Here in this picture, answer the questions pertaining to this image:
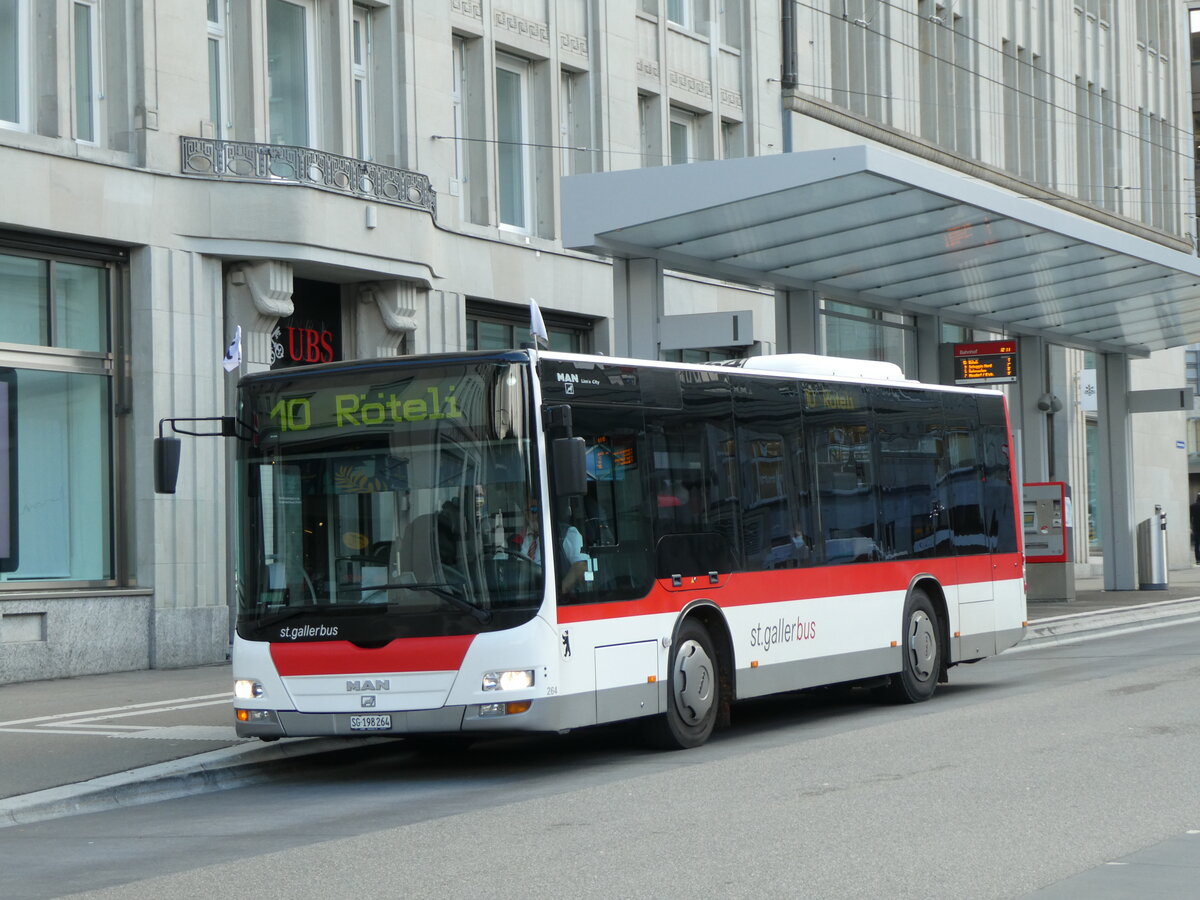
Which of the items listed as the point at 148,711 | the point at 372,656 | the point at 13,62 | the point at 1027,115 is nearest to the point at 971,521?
the point at 372,656

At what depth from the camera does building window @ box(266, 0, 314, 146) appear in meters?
21.8

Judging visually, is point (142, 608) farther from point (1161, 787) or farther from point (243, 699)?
point (1161, 787)

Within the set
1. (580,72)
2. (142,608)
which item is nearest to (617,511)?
(142,608)

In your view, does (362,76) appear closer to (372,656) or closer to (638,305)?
(638,305)

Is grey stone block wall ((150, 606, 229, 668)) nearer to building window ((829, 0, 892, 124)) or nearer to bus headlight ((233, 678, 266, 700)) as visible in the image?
bus headlight ((233, 678, 266, 700))

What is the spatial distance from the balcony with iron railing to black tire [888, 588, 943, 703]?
29.1 feet

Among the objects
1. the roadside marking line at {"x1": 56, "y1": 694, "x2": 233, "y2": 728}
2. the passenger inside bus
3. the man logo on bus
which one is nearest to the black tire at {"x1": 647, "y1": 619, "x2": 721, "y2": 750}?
the passenger inside bus

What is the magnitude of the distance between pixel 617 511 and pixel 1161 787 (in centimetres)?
380

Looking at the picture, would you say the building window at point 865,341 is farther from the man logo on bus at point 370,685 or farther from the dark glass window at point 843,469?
the man logo on bus at point 370,685

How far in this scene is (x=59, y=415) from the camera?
1911 centimetres

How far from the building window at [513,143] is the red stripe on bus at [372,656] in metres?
15.0

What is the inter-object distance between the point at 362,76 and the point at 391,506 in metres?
12.9

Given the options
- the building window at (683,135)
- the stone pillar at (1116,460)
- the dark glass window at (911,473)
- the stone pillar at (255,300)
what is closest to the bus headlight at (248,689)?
the dark glass window at (911,473)

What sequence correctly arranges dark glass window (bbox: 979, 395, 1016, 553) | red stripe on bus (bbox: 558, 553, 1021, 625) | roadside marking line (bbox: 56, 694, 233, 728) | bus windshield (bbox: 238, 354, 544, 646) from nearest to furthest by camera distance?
bus windshield (bbox: 238, 354, 544, 646) < red stripe on bus (bbox: 558, 553, 1021, 625) < roadside marking line (bbox: 56, 694, 233, 728) < dark glass window (bbox: 979, 395, 1016, 553)
